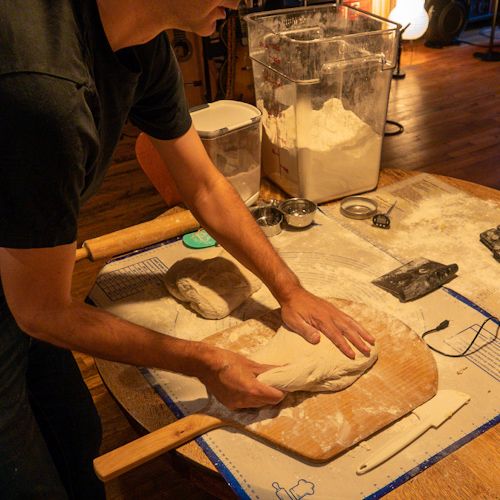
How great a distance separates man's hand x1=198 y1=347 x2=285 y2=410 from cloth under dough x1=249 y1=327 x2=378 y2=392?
2 centimetres

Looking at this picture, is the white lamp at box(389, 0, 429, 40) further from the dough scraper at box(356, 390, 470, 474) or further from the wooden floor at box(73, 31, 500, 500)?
the dough scraper at box(356, 390, 470, 474)

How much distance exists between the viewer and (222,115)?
1.60 m

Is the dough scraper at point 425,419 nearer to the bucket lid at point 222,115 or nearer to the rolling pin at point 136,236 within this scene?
the rolling pin at point 136,236

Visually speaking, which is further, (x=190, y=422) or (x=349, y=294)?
(x=349, y=294)

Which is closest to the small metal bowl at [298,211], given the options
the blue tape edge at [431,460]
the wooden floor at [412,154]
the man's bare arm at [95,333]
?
the man's bare arm at [95,333]

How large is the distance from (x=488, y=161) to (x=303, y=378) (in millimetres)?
2586

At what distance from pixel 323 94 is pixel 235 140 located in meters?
0.28

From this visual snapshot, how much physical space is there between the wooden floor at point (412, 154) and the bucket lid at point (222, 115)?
63 centimetres

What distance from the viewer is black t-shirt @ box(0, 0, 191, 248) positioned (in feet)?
1.93

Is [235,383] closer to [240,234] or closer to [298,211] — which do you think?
[240,234]

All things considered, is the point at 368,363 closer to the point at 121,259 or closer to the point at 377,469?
the point at 377,469

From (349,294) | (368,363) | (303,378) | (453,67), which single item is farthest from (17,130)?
(453,67)

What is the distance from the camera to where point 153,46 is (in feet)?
3.15

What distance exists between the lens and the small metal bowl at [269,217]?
4.55ft
